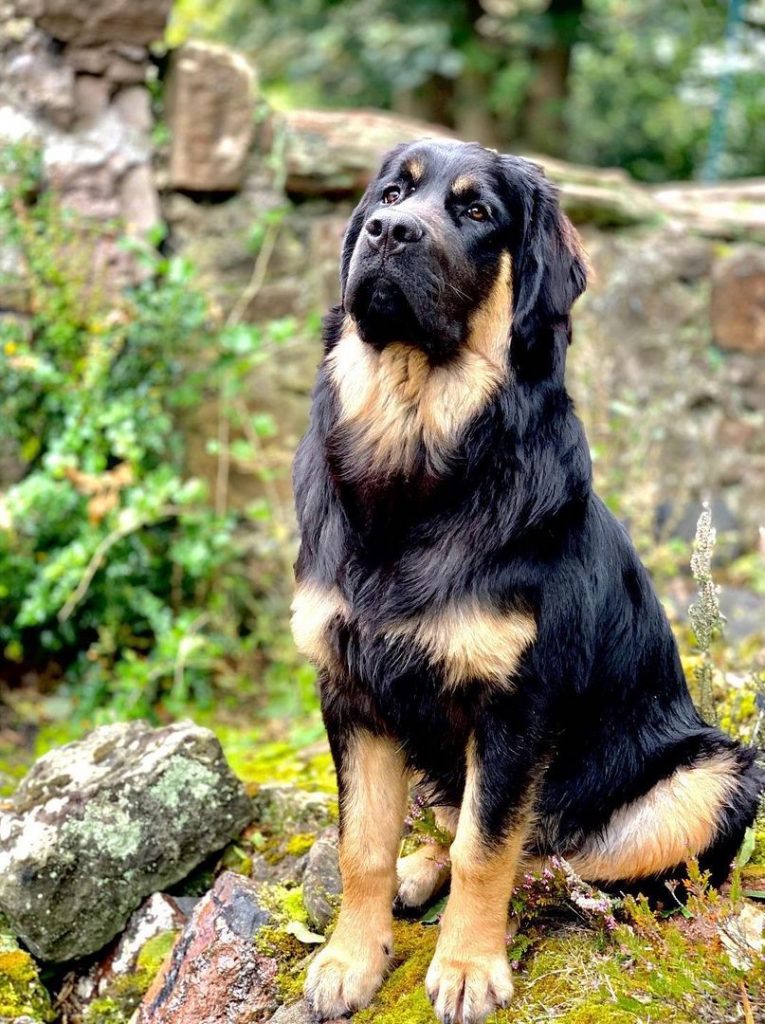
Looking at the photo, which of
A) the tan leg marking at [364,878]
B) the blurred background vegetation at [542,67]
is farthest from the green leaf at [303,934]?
the blurred background vegetation at [542,67]

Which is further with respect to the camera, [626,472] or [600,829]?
[626,472]

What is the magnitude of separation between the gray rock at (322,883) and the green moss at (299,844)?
3.7 inches

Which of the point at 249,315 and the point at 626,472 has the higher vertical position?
the point at 249,315

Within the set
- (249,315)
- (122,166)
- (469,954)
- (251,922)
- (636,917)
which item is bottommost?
(251,922)

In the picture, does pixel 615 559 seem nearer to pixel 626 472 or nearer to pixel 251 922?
pixel 251 922

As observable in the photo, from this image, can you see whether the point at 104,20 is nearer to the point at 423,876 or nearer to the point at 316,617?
the point at 316,617

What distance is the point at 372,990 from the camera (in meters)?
2.79

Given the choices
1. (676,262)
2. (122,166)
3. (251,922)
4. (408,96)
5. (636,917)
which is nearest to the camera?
(636,917)

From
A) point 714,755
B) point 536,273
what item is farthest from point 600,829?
point 536,273

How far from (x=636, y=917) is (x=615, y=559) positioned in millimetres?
894

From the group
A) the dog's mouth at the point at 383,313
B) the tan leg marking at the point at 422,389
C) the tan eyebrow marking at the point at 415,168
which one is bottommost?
the tan leg marking at the point at 422,389

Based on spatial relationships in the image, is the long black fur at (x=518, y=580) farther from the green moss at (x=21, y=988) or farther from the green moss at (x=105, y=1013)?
the green moss at (x=21, y=988)

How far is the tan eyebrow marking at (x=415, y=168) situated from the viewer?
9.62 ft

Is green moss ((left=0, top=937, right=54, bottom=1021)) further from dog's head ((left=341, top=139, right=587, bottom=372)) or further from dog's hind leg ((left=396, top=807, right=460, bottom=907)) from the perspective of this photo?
dog's head ((left=341, top=139, right=587, bottom=372))
